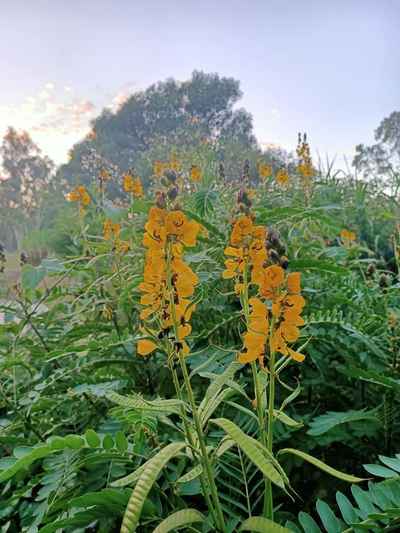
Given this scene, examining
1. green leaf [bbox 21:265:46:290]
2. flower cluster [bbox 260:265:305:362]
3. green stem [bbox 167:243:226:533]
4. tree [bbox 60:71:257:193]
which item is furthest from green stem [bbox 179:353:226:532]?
tree [bbox 60:71:257:193]

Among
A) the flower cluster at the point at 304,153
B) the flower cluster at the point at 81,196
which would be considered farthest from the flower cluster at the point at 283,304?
the flower cluster at the point at 304,153

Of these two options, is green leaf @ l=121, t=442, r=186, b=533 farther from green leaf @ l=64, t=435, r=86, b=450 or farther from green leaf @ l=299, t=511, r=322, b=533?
green leaf @ l=299, t=511, r=322, b=533

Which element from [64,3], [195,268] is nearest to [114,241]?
[195,268]

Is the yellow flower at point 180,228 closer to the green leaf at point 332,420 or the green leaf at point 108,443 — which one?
the green leaf at point 108,443

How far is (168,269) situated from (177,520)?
35 cm

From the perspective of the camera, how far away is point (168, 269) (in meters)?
0.62

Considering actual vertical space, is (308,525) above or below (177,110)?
below

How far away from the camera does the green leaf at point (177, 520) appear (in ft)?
1.89

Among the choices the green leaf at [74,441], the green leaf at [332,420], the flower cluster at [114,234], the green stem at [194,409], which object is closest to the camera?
the green stem at [194,409]

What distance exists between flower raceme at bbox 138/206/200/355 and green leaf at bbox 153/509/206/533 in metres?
0.22

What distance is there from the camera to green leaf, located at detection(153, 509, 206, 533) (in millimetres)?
576

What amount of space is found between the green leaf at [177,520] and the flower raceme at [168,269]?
0.22 m

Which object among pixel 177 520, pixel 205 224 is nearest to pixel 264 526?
pixel 177 520

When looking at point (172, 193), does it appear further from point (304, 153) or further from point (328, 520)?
point (304, 153)
